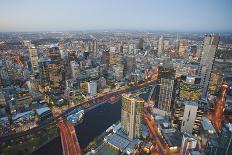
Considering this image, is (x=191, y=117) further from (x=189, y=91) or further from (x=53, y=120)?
(x=53, y=120)

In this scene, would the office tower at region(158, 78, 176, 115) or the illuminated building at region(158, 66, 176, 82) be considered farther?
the illuminated building at region(158, 66, 176, 82)

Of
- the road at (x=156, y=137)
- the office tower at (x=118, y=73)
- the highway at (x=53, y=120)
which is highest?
the office tower at (x=118, y=73)

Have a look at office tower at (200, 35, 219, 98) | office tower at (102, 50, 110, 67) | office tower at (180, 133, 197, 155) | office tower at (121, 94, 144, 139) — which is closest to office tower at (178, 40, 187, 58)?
office tower at (102, 50, 110, 67)

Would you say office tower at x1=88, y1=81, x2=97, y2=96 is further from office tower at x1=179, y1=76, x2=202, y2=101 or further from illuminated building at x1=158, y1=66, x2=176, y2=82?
office tower at x1=179, y1=76, x2=202, y2=101

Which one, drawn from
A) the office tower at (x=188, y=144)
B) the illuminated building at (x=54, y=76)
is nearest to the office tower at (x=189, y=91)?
the office tower at (x=188, y=144)

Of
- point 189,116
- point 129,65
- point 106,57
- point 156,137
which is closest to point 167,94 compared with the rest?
point 189,116

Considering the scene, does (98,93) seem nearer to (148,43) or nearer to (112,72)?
(112,72)

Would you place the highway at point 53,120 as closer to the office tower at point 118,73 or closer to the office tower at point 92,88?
the office tower at point 92,88
